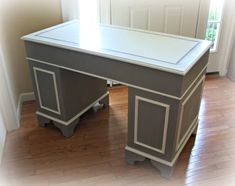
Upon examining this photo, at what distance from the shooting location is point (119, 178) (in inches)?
69.9

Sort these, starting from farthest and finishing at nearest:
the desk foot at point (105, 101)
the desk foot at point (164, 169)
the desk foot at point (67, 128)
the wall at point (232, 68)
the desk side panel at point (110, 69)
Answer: the wall at point (232, 68), the desk foot at point (105, 101), the desk foot at point (67, 128), the desk foot at point (164, 169), the desk side panel at point (110, 69)

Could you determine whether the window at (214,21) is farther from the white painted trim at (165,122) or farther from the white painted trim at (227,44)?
the white painted trim at (165,122)

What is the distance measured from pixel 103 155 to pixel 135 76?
0.71 metres

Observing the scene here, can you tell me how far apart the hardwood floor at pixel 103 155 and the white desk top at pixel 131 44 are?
30.0 inches

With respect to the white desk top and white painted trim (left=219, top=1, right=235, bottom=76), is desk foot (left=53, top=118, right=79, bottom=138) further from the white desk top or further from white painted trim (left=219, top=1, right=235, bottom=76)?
white painted trim (left=219, top=1, right=235, bottom=76)

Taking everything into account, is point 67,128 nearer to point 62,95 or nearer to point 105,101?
point 62,95

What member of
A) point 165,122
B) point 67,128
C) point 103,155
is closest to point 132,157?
point 103,155

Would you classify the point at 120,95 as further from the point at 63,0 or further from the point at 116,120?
the point at 63,0

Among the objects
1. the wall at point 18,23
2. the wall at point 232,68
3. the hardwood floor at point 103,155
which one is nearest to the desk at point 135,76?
the hardwood floor at point 103,155

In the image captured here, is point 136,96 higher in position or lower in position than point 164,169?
higher

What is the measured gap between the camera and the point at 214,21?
2789mm

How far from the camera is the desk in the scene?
4.91 feet

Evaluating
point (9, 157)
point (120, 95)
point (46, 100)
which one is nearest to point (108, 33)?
Result: point (46, 100)

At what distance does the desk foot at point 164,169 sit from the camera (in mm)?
1728
